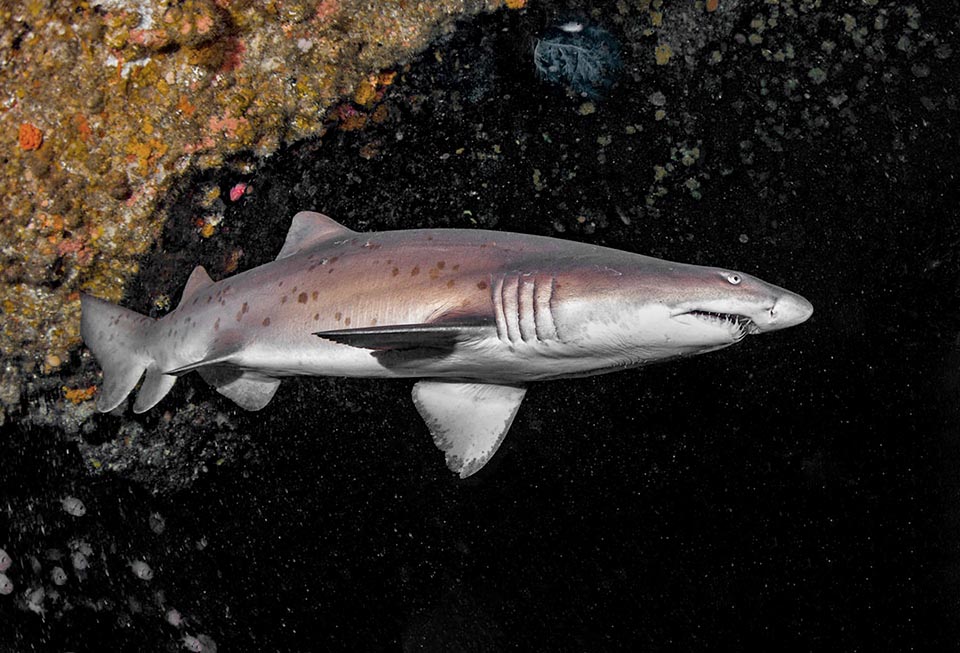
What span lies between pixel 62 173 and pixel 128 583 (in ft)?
5.81

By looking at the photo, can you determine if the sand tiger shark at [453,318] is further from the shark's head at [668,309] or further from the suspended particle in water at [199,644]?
the suspended particle in water at [199,644]

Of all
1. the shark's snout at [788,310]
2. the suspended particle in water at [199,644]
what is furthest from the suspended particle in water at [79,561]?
the shark's snout at [788,310]

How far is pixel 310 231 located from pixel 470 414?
2.20 ft

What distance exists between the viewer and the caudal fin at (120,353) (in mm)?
2014

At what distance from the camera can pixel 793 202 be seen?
2.59 m

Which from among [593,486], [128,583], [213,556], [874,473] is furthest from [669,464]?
[128,583]

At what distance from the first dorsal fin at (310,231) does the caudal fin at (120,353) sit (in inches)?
21.3

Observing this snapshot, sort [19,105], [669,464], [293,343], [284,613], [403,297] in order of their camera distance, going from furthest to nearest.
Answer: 1. [284,613]
2. [669,464]
3. [19,105]
4. [293,343]
5. [403,297]

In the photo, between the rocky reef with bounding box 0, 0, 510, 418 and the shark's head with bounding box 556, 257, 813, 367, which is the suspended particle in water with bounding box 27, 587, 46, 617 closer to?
the rocky reef with bounding box 0, 0, 510, 418

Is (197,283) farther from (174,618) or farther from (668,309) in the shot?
(174,618)

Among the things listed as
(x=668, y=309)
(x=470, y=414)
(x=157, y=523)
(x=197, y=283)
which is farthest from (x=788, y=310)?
(x=157, y=523)

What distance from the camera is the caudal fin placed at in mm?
2014

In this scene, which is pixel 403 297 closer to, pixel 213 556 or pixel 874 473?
pixel 213 556

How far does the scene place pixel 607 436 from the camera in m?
2.71
